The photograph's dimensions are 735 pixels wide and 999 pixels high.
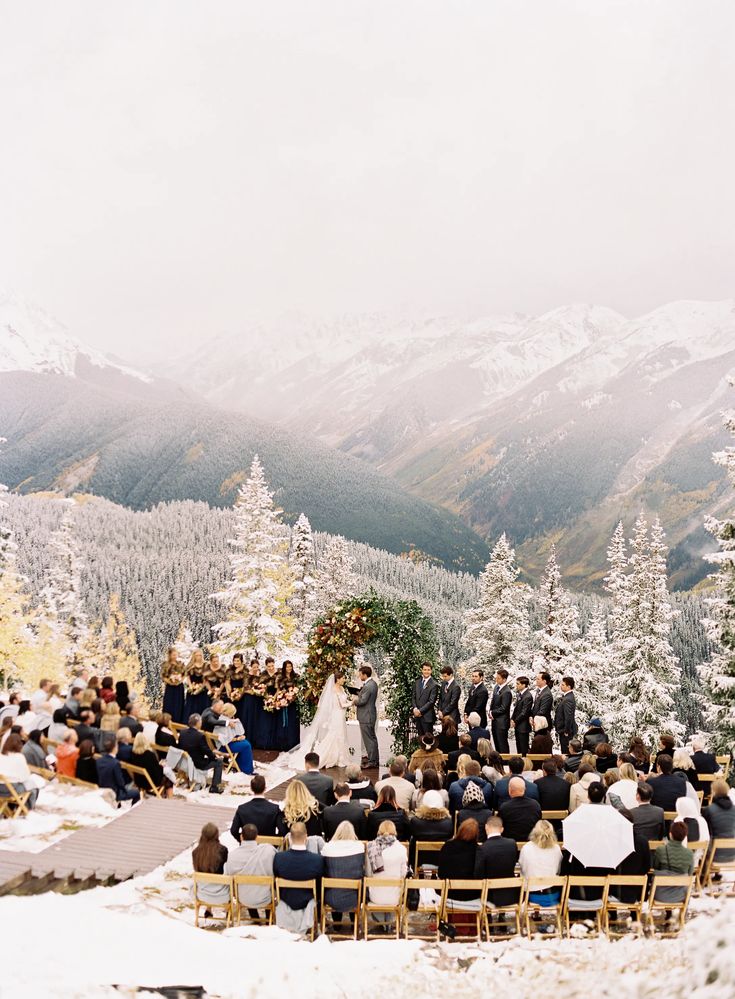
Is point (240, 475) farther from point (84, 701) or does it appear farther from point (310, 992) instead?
point (310, 992)

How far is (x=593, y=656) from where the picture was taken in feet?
102

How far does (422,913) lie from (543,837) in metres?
1.50

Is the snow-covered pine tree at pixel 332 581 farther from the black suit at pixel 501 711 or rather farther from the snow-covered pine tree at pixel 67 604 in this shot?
the black suit at pixel 501 711

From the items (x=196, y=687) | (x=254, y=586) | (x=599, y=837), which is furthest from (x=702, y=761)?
(x=254, y=586)

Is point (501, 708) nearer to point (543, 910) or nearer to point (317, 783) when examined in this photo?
point (317, 783)

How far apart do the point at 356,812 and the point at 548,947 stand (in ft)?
8.38

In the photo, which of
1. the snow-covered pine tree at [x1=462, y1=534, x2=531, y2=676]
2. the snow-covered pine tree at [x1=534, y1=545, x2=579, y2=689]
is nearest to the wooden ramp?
the snow-covered pine tree at [x1=534, y1=545, x2=579, y2=689]

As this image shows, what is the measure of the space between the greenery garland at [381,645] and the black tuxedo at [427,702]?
0.77 meters

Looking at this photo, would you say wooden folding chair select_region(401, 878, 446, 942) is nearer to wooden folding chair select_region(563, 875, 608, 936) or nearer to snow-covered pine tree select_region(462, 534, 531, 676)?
wooden folding chair select_region(563, 875, 608, 936)

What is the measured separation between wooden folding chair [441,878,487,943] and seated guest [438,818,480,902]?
0.23ft

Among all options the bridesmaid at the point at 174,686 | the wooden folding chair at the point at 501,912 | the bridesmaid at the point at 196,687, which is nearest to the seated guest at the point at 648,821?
the wooden folding chair at the point at 501,912

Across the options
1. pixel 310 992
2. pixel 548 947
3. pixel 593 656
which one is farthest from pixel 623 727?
pixel 310 992

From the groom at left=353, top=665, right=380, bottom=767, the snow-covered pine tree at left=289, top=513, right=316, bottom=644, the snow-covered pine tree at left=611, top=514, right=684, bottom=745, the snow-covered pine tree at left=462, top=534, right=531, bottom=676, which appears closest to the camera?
Answer: the groom at left=353, top=665, right=380, bottom=767

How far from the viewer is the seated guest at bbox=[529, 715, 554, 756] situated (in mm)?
11508
